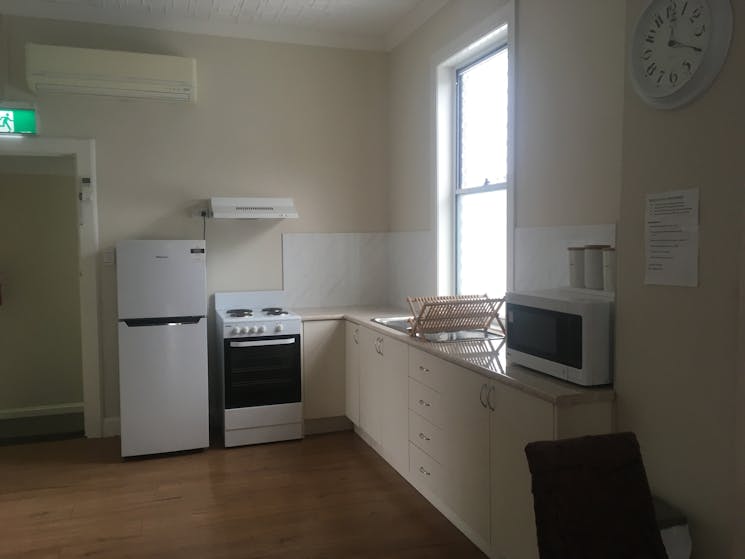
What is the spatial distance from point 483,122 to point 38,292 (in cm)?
385

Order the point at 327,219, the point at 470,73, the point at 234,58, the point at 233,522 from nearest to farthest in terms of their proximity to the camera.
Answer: the point at 233,522 < the point at 470,73 < the point at 234,58 < the point at 327,219

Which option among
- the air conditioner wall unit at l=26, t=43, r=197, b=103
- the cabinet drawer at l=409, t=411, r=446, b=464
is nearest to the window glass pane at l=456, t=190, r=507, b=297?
the cabinet drawer at l=409, t=411, r=446, b=464

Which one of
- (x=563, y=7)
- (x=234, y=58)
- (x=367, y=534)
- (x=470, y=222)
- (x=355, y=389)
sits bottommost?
(x=367, y=534)

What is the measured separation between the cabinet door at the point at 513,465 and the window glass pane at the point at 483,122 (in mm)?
1613

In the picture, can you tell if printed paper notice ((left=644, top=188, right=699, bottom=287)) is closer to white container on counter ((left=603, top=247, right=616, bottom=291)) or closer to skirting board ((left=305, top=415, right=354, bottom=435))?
white container on counter ((left=603, top=247, right=616, bottom=291))

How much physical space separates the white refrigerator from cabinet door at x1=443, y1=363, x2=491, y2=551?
1910 mm

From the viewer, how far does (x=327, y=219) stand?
16.0 ft

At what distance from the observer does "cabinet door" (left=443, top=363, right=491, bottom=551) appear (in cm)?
255

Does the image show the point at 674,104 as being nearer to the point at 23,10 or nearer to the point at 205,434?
the point at 205,434

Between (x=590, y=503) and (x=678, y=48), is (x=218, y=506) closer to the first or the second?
(x=590, y=503)

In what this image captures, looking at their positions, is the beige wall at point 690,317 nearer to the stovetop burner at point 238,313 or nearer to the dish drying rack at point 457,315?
the dish drying rack at point 457,315

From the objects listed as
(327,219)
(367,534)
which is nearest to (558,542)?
(367,534)

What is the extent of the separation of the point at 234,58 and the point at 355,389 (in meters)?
2.60

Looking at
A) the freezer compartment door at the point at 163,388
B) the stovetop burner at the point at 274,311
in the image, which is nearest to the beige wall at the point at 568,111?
the stovetop burner at the point at 274,311
